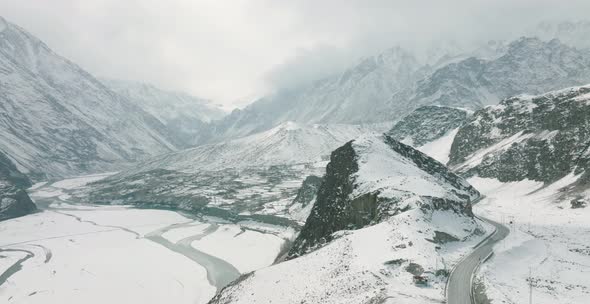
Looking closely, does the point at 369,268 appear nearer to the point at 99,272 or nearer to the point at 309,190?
the point at 99,272

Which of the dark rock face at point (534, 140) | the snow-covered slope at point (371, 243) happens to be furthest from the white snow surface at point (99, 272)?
the dark rock face at point (534, 140)

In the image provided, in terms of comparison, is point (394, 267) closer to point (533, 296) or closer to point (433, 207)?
point (533, 296)

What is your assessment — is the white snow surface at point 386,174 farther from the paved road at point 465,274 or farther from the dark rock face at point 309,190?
the dark rock face at point 309,190

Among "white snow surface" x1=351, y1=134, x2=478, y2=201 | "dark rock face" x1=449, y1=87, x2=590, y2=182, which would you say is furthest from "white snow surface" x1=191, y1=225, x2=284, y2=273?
"dark rock face" x1=449, y1=87, x2=590, y2=182

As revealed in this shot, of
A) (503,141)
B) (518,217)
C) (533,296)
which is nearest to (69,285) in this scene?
(533,296)

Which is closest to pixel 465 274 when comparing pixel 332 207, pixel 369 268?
pixel 369 268

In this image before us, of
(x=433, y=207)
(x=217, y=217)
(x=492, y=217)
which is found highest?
(x=433, y=207)

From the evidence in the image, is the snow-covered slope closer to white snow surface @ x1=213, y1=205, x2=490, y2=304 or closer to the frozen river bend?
white snow surface @ x1=213, y1=205, x2=490, y2=304
